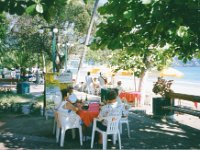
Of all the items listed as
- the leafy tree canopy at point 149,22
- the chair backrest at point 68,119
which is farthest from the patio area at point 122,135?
the leafy tree canopy at point 149,22

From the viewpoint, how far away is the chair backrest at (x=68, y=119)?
30.5ft

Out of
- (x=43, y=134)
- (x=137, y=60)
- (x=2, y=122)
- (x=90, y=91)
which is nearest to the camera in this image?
(x=43, y=134)

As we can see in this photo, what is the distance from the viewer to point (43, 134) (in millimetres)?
10758

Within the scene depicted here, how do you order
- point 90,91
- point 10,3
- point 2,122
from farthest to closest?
point 90,91 → point 2,122 → point 10,3

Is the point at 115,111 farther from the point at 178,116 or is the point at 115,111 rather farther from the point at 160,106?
the point at 178,116

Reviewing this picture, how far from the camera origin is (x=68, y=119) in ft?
30.7

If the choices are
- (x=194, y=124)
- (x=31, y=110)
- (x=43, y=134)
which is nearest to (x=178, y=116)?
(x=194, y=124)

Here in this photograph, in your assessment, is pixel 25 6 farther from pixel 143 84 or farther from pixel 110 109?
pixel 143 84

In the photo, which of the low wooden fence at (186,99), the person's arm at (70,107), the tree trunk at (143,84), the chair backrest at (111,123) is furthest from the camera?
the tree trunk at (143,84)

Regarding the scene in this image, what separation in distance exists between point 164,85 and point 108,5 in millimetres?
7982

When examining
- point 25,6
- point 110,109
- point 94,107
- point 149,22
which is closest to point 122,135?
point 94,107

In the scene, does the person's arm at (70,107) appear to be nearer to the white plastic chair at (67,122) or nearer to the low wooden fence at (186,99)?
the white plastic chair at (67,122)

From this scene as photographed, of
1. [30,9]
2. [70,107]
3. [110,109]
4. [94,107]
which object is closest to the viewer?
[30,9]

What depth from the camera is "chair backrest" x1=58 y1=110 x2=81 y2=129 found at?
30.5 feet
